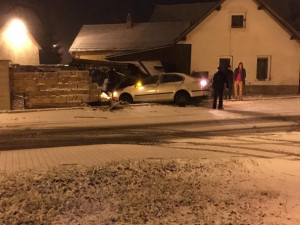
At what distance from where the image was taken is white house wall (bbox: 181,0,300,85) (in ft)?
81.5

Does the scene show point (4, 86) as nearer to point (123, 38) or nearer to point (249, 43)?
point (249, 43)

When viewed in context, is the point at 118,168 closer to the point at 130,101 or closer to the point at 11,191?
the point at 11,191

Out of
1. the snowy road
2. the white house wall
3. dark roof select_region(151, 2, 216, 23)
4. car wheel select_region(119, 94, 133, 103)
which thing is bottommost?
the snowy road

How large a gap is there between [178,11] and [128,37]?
1372 cm

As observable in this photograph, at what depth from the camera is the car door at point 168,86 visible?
58.2ft

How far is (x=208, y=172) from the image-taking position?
6.79 meters

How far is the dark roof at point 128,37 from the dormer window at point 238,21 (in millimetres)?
8960

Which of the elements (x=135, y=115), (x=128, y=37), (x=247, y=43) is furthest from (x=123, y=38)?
(x=135, y=115)

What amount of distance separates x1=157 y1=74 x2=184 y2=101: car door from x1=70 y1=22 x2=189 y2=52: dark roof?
15931 mm

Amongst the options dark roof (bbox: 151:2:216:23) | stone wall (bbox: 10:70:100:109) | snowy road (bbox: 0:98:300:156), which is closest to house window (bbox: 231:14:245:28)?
snowy road (bbox: 0:98:300:156)

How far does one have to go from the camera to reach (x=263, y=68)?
2548 cm

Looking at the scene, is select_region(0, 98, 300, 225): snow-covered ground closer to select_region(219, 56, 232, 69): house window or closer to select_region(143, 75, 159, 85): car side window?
select_region(143, 75, 159, 85): car side window

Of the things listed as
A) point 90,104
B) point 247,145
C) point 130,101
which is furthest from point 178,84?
point 247,145

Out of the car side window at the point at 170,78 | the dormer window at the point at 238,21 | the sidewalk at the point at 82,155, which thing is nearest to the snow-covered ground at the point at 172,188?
the sidewalk at the point at 82,155
